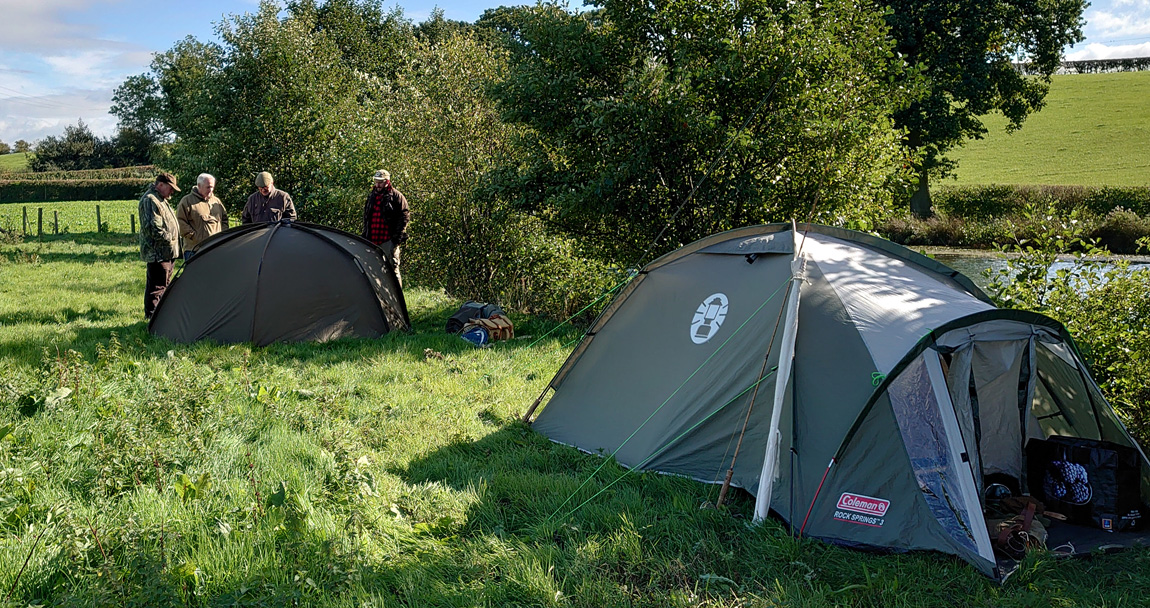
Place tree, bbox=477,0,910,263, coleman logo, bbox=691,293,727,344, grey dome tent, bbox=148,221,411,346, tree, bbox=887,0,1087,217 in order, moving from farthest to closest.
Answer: tree, bbox=887,0,1087,217 < tree, bbox=477,0,910,263 < grey dome tent, bbox=148,221,411,346 < coleman logo, bbox=691,293,727,344

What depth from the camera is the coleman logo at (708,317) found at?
534 centimetres

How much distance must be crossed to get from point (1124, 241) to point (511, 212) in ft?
72.3

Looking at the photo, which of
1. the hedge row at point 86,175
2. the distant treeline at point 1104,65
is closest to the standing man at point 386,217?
the hedge row at point 86,175

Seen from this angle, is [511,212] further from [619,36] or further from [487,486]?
[487,486]

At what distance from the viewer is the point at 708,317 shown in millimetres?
5422

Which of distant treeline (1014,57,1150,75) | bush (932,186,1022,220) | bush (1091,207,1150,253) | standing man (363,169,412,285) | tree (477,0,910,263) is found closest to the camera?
tree (477,0,910,263)

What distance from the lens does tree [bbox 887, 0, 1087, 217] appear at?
22016 mm

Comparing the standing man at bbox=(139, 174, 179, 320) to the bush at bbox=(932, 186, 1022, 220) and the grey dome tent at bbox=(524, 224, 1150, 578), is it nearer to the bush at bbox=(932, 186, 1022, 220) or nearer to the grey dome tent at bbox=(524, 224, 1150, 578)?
the grey dome tent at bbox=(524, 224, 1150, 578)

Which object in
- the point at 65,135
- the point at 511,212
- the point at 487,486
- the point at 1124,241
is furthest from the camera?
the point at 65,135

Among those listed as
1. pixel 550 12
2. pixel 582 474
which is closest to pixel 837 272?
pixel 582 474

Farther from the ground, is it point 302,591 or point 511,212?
point 511,212

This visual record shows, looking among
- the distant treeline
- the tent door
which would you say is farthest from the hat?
the distant treeline

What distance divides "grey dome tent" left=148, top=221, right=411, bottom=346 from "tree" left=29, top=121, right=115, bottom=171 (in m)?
50.8

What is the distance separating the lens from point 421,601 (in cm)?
351
